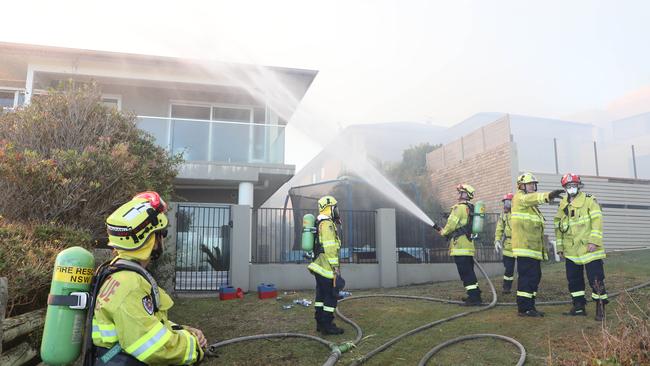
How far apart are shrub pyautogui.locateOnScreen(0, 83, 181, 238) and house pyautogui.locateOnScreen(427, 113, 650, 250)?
1163cm

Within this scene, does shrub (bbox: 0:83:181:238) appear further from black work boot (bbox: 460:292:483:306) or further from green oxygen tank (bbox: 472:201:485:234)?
black work boot (bbox: 460:292:483:306)

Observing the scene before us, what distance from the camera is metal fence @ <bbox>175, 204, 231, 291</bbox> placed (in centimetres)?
Result: 921

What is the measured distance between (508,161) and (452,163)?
3580mm

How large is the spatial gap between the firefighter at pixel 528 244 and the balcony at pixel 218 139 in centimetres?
711

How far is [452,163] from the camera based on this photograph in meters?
17.5

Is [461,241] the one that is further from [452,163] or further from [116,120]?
[452,163]

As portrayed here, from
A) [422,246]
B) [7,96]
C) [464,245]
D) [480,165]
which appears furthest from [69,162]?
[480,165]

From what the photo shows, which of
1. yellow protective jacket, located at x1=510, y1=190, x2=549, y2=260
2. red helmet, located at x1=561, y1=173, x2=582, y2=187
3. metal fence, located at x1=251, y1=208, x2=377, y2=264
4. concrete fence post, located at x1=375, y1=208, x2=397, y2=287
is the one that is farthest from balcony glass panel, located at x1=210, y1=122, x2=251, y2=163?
red helmet, located at x1=561, y1=173, x2=582, y2=187

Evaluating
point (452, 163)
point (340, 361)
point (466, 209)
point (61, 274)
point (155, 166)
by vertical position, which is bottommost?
point (340, 361)

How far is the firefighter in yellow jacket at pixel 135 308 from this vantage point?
1.97m

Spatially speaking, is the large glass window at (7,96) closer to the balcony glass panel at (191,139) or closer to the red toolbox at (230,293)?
the balcony glass panel at (191,139)

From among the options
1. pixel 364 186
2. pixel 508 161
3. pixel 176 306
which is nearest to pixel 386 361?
pixel 176 306

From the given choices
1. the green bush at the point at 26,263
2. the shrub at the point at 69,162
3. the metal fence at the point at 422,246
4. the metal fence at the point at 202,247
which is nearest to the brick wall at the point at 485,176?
the metal fence at the point at 422,246

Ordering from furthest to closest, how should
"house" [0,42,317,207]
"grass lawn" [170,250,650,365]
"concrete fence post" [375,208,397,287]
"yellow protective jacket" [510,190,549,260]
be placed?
"house" [0,42,317,207] → "concrete fence post" [375,208,397,287] → "yellow protective jacket" [510,190,549,260] → "grass lawn" [170,250,650,365]
